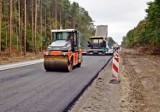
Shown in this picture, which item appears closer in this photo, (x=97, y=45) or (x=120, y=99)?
(x=120, y=99)

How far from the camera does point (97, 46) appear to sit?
40.2 meters

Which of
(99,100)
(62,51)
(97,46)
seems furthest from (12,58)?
(99,100)

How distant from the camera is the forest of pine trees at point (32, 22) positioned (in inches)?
1479

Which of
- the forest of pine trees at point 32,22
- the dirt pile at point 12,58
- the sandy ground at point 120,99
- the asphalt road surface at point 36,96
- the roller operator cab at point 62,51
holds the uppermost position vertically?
the forest of pine trees at point 32,22

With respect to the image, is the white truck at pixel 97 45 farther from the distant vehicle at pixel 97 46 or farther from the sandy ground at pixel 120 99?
the sandy ground at pixel 120 99

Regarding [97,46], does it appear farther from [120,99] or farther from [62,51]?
[120,99]

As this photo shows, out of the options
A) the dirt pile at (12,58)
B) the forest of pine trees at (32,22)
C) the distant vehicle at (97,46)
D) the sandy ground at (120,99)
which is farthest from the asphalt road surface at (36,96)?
the distant vehicle at (97,46)

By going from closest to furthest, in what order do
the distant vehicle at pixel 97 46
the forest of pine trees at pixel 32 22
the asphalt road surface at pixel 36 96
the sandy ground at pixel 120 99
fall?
the asphalt road surface at pixel 36 96
the sandy ground at pixel 120 99
the forest of pine trees at pixel 32 22
the distant vehicle at pixel 97 46

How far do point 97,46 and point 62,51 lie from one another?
81.5 ft

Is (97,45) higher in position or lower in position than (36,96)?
higher

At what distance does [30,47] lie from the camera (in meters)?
45.8

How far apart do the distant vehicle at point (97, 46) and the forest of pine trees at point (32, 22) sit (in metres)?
8.13

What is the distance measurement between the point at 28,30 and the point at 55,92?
37550 mm

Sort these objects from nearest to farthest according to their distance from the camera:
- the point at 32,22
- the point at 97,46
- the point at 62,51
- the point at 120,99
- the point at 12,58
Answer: the point at 120,99 → the point at 62,51 → the point at 12,58 → the point at 97,46 → the point at 32,22
